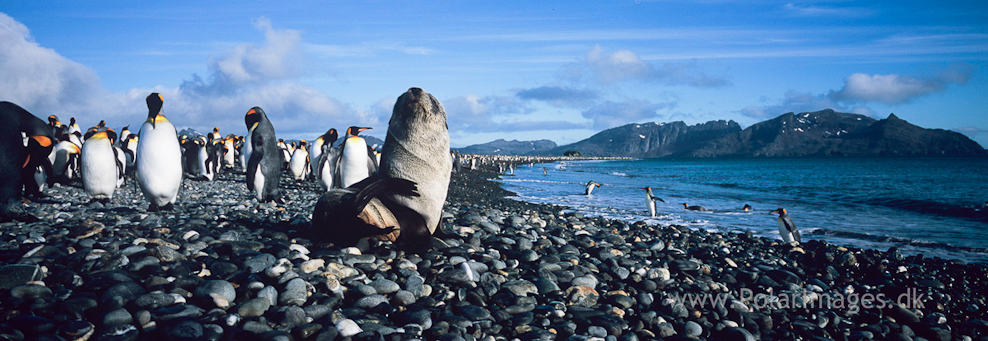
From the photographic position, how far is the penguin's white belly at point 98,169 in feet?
28.4

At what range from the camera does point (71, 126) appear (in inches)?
704

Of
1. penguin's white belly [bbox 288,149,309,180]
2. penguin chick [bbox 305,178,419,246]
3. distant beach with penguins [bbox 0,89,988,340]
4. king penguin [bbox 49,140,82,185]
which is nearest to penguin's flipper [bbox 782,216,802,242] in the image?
distant beach with penguins [bbox 0,89,988,340]

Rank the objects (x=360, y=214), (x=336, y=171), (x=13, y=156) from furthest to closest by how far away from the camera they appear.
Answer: (x=336, y=171) → (x=13, y=156) → (x=360, y=214)

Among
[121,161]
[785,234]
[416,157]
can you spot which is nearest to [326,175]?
[121,161]

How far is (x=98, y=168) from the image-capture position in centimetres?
867

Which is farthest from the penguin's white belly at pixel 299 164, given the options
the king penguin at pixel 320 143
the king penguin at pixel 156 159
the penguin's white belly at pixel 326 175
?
the king penguin at pixel 156 159

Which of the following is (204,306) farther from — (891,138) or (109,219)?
(891,138)

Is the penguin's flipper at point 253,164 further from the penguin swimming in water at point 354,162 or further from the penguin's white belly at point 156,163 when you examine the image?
the penguin swimming in water at point 354,162

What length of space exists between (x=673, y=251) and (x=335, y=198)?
4.12 m

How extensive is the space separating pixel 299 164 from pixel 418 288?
14488mm

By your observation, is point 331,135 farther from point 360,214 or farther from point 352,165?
point 360,214

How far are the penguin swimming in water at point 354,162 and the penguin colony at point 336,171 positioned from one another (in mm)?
22

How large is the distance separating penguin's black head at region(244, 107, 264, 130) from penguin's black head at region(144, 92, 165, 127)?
2.26 meters

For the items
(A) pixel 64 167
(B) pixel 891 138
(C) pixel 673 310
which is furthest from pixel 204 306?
Result: (B) pixel 891 138
